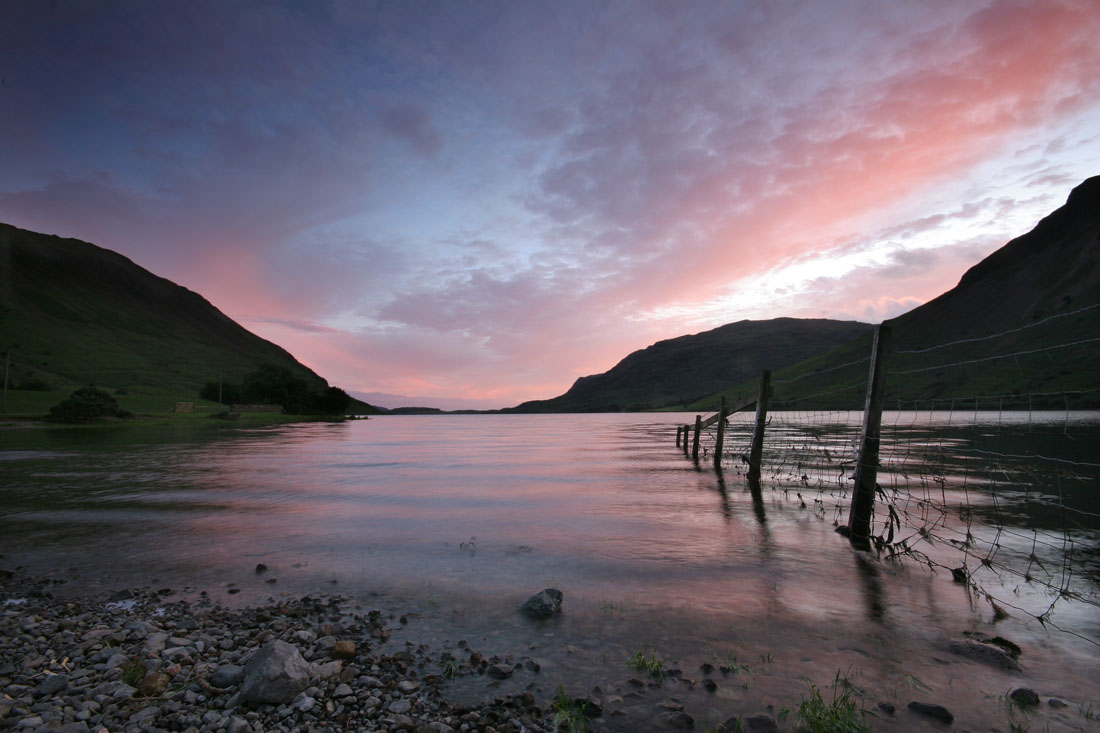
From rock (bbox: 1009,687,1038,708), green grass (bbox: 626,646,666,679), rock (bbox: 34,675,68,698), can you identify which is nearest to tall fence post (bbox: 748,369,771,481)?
rock (bbox: 1009,687,1038,708)

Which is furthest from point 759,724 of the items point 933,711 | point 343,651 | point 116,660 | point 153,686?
point 116,660

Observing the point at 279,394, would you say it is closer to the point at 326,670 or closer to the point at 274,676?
the point at 326,670

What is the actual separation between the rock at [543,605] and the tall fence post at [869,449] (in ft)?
29.0

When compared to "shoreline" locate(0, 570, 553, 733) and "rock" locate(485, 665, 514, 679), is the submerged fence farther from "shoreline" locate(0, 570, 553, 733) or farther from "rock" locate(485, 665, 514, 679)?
"shoreline" locate(0, 570, 553, 733)

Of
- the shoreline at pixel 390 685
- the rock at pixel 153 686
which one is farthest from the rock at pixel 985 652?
the rock at pixel 153 686

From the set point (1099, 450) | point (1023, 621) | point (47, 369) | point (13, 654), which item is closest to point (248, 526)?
point (13, 654)

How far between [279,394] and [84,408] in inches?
3571

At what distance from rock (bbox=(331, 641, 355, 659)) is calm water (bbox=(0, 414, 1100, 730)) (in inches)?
43.0

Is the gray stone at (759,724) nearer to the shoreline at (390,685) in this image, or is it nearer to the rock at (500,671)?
the shoreline at (390,685)

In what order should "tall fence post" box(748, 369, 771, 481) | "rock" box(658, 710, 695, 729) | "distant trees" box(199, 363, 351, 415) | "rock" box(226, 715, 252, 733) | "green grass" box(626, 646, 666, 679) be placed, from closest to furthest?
"rock" box(226, 715, 252, 733), "rock" box(658, 710, 695, 729), "green grass" box(626, 646, 666, 679), "tall fence post" box(748, 369, 771, 481), "distant trees" box(199, 363, 351, 415)

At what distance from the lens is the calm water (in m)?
6.71

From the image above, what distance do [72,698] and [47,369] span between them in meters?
187

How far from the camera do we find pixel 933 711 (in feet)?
17.3

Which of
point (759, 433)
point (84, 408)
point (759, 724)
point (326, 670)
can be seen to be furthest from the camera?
point (84, 408)
